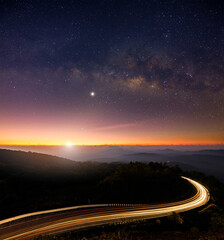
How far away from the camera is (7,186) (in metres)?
48.0

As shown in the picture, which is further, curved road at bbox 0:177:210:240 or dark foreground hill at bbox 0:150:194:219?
dark foreground hill at bbox 0:150:194:219

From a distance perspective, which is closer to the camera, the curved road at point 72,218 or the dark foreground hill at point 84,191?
the curved road at point 72,218

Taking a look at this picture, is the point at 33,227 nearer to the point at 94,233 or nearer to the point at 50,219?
the point at 50,219

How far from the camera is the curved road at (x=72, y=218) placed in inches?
891

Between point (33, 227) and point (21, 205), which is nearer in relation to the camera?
point (33, 227)

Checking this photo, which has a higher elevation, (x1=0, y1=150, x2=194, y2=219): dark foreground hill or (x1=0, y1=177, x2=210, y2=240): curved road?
(x1=0, y1=177, x2=210, y2=240): curved road

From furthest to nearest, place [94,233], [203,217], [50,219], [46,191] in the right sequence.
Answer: [46,191], [203,217], [50,219], [94,233]

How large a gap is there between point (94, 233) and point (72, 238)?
3374 mm


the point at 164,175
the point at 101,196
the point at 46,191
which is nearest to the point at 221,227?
the point at 101,196

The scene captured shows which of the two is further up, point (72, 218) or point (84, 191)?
point (72, 218)

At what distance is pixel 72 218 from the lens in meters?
26.4

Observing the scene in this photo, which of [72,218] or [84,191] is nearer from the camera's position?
[72,218]

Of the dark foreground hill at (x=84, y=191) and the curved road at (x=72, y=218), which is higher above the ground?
the curved road at (x=72, y=218)

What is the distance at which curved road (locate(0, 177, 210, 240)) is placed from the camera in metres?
22.6
